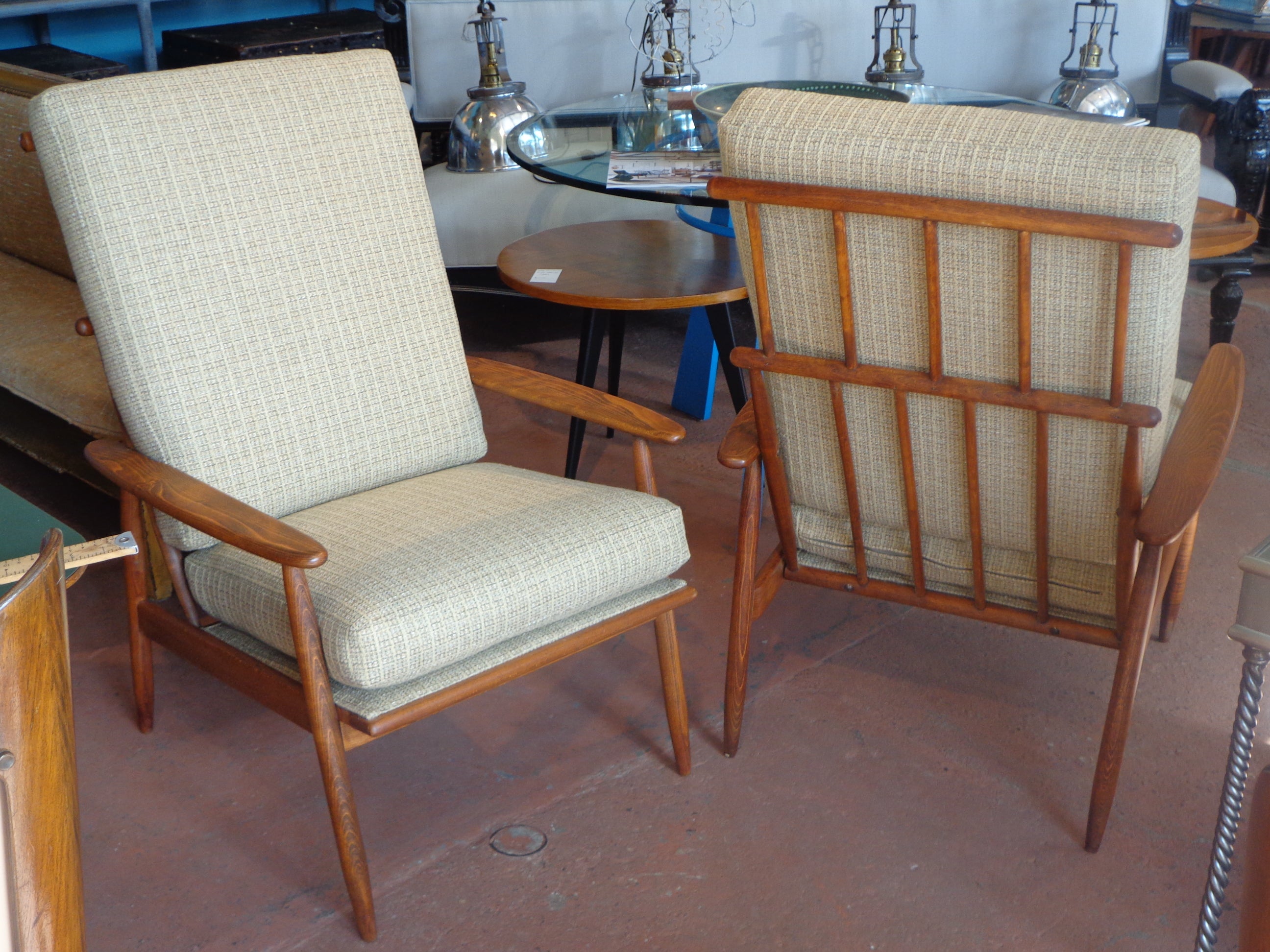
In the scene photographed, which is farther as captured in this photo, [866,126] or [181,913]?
[181,913]

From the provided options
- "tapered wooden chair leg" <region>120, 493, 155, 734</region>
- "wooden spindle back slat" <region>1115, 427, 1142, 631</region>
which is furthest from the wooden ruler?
"wooden spindle back slat" <region>1115, 427, 1142, 631</region>

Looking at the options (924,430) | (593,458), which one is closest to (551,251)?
(593,458)

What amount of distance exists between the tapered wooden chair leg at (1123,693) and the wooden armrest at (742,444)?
1.67 ft

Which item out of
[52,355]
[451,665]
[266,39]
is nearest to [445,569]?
[451,665]

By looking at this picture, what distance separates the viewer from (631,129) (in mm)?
3283

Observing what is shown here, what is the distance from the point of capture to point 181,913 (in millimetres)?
1586

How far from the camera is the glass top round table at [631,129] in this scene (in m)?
2.77

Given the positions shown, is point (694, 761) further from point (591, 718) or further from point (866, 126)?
point (866, 126)

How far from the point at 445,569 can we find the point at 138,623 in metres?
0.56

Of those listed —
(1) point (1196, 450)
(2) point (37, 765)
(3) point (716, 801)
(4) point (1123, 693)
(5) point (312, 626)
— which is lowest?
(3) point (716, 801)

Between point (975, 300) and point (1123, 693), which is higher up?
point (975, 300)

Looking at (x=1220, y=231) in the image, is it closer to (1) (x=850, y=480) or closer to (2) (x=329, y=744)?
(1) (x=850, y=480)

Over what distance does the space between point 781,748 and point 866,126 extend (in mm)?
932

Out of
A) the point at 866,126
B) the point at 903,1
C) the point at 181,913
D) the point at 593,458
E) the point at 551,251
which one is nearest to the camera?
the point at 866,126
